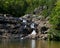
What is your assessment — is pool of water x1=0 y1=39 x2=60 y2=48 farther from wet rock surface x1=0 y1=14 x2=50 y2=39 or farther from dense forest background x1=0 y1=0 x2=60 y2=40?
dense forest background x1=0 y1=0 x2=60 y2=40

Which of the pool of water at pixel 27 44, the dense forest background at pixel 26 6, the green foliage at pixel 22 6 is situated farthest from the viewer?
the green foliage at pixel 22 6

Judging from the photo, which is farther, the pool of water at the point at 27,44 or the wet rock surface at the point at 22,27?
the wet rock surface at the point at 22,27

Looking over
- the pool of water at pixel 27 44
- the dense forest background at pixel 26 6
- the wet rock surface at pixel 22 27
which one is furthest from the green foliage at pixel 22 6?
the pool of water at pixel 27 44

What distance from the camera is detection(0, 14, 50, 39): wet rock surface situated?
71.2 m

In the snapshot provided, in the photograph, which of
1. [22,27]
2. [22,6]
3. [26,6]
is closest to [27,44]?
[22,27]

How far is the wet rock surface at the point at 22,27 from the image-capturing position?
234 ft

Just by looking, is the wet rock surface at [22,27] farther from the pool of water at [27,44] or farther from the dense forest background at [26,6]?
the pool of water at [27,44]

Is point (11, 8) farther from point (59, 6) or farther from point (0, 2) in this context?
point (59, 6)

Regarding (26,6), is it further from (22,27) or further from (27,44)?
(27,44)

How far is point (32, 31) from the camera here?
7475 cm

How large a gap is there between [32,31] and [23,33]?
109 inches

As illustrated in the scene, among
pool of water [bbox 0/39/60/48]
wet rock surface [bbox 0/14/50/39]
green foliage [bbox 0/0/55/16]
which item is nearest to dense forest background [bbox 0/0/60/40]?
green foliage [bbox 0/0/55/16]

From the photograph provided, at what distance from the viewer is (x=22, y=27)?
2995 inches

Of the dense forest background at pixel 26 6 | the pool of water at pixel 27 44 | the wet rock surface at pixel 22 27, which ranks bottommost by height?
the pool of water at pixel 27 44
